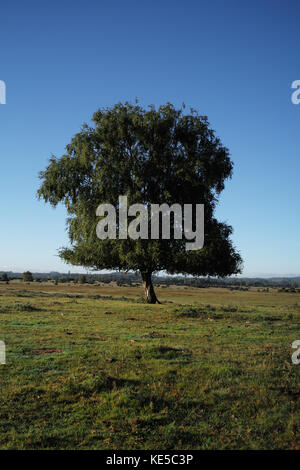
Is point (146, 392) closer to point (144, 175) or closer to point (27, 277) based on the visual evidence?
point (144, 175)

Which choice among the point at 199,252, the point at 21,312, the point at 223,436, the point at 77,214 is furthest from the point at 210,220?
the point at 223,436

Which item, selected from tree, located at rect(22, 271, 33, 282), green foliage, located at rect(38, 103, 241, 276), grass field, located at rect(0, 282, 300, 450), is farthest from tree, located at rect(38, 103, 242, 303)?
tree, located at rect(22, 271, 33, 282)

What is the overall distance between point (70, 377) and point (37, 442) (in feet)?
10.0

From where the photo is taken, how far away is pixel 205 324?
20000 mm

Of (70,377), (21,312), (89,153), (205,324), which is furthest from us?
(89,153)
